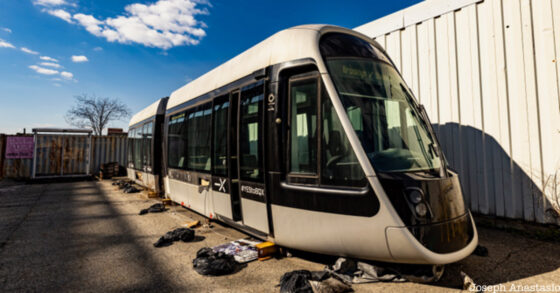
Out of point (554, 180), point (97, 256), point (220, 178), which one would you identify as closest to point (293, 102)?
point (220, 178)

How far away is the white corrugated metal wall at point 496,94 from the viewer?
477 centimetres

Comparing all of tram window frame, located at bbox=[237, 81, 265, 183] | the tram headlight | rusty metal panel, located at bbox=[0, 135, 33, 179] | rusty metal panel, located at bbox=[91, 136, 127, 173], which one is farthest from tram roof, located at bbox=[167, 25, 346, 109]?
rusty metal panel, located at bbox=[0, 135, 33, 179]

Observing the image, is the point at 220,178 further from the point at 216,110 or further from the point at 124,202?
the point at 124,202

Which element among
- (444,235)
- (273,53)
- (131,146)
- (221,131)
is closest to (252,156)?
(221,131)

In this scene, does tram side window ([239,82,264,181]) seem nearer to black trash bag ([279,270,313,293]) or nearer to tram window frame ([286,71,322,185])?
tram window frame ([286,71,322,185])

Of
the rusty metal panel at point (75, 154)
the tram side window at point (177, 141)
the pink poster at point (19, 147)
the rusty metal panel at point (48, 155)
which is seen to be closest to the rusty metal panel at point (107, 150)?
the rusty metal panel at point (75, 154)

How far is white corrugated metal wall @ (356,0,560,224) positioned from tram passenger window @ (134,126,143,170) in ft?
32.7

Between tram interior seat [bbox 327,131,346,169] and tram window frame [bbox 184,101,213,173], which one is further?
tram window frame [bbox 184,101,213,173]

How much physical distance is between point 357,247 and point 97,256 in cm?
384

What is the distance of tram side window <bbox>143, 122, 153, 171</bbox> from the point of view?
9.53m

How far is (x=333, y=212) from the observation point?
313 centimetres

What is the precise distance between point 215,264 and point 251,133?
73.5 inches

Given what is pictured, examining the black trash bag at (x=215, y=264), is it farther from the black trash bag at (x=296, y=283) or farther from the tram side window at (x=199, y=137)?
the tram side window at (x=199, y=137)

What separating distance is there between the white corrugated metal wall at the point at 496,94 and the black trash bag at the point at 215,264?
509cm
